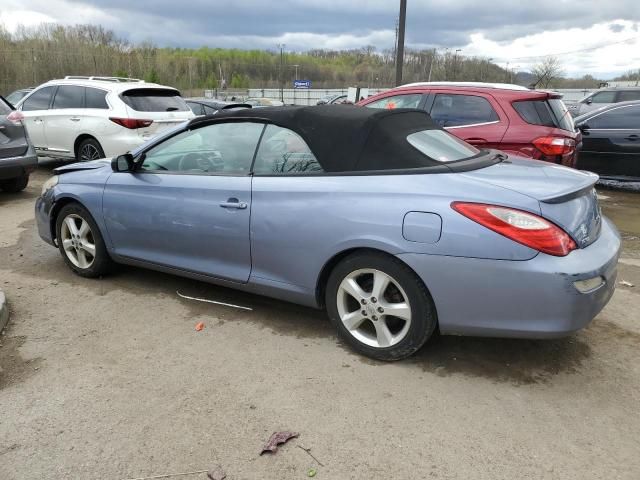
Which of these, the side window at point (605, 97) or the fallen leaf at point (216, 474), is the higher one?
the side window at point (605, 97)

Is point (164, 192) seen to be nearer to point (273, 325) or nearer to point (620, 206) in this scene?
point (273, 325)

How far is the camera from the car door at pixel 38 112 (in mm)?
9859

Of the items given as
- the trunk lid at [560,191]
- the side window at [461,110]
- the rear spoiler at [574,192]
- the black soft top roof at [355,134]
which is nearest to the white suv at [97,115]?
the side window at [461,110]

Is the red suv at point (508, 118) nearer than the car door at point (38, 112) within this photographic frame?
Yes

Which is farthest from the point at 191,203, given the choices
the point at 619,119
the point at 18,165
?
the point at 619,119

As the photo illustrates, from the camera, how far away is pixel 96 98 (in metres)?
9.14

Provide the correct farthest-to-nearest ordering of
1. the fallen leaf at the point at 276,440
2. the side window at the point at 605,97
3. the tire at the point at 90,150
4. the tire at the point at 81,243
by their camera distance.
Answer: the side window at the point at 605,97
the tire at the point at 90,150
the tire at the point at 81,243
the fallen leaf at the point at 276,440

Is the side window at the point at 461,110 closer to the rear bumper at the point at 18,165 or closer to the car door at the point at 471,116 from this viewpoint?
the car door at the point at 471,116

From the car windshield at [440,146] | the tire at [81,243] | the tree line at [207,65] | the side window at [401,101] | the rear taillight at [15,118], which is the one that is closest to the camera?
the car windshield at [440,146]

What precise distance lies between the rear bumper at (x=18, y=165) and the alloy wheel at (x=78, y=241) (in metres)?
3.60

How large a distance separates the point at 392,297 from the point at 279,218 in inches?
35.1

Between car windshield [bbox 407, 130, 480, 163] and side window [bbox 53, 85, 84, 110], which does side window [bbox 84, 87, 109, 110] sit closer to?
side window [bbox 53, 85, 84, 110]

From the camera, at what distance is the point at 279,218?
350 centimetres

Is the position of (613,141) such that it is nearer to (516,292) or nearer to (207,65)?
(516,292)
